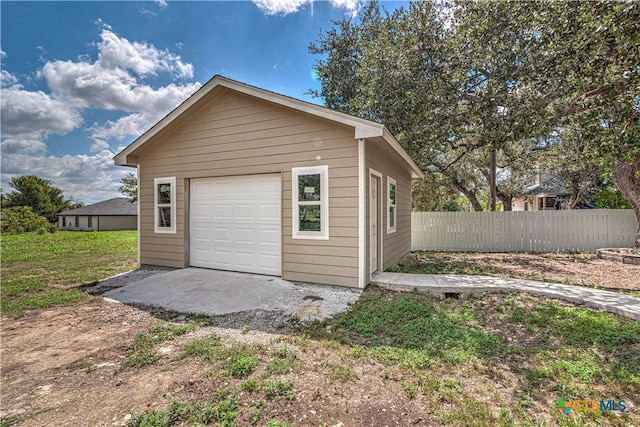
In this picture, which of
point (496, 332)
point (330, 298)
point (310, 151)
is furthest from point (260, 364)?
point (310, 151)

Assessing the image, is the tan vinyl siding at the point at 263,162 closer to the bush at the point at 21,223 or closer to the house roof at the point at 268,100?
the house roof at the point at 268,100

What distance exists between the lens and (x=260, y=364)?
8.98ft

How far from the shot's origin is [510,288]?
4910 mm

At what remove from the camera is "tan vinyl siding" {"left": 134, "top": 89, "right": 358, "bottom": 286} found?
5.10m

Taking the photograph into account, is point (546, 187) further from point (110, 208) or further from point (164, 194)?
point (110, 208)

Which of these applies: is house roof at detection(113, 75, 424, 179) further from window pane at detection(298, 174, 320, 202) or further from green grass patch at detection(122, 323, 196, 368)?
green grass patch at detection(122, 323, 196, 368)

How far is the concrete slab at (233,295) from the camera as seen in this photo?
4289 mm

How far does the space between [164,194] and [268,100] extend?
3.73 meters

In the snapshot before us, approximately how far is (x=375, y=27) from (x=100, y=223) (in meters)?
34.1

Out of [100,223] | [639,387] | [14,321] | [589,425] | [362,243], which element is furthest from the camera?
[100,223]

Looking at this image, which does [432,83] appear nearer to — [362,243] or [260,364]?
[362,243]

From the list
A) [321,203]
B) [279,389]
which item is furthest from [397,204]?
[279,389]

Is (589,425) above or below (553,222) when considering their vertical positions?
below

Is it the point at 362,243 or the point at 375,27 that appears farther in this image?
the point at 375,27
